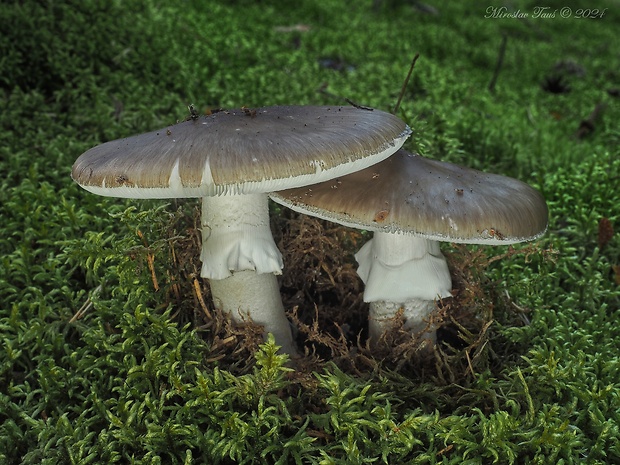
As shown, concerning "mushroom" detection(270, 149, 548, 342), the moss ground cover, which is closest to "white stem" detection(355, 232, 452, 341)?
"mushroom" detection(270, 149, 548, 342)

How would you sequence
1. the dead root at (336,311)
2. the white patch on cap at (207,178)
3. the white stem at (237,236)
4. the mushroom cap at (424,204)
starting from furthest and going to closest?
the dead root at (336,311) < the white stem at (237,236) < the mushroom cap at (424,204) < the white patch on cap at (207,178)

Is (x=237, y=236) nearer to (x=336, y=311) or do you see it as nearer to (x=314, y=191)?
(x=314, y=191)

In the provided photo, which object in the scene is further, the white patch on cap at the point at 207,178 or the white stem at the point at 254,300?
the white stem at the point at 254,300

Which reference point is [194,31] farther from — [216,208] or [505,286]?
[505,286]

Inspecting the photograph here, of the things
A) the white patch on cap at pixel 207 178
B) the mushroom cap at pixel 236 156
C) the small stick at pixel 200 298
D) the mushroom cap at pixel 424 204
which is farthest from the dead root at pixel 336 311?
the white patch on cap at pixel 207 178

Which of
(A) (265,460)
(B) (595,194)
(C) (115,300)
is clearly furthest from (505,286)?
(C) (115,300)

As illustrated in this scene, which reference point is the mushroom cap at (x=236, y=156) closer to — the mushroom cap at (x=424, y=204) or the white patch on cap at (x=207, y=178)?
the white patch on cap at (x=207, y=178)
